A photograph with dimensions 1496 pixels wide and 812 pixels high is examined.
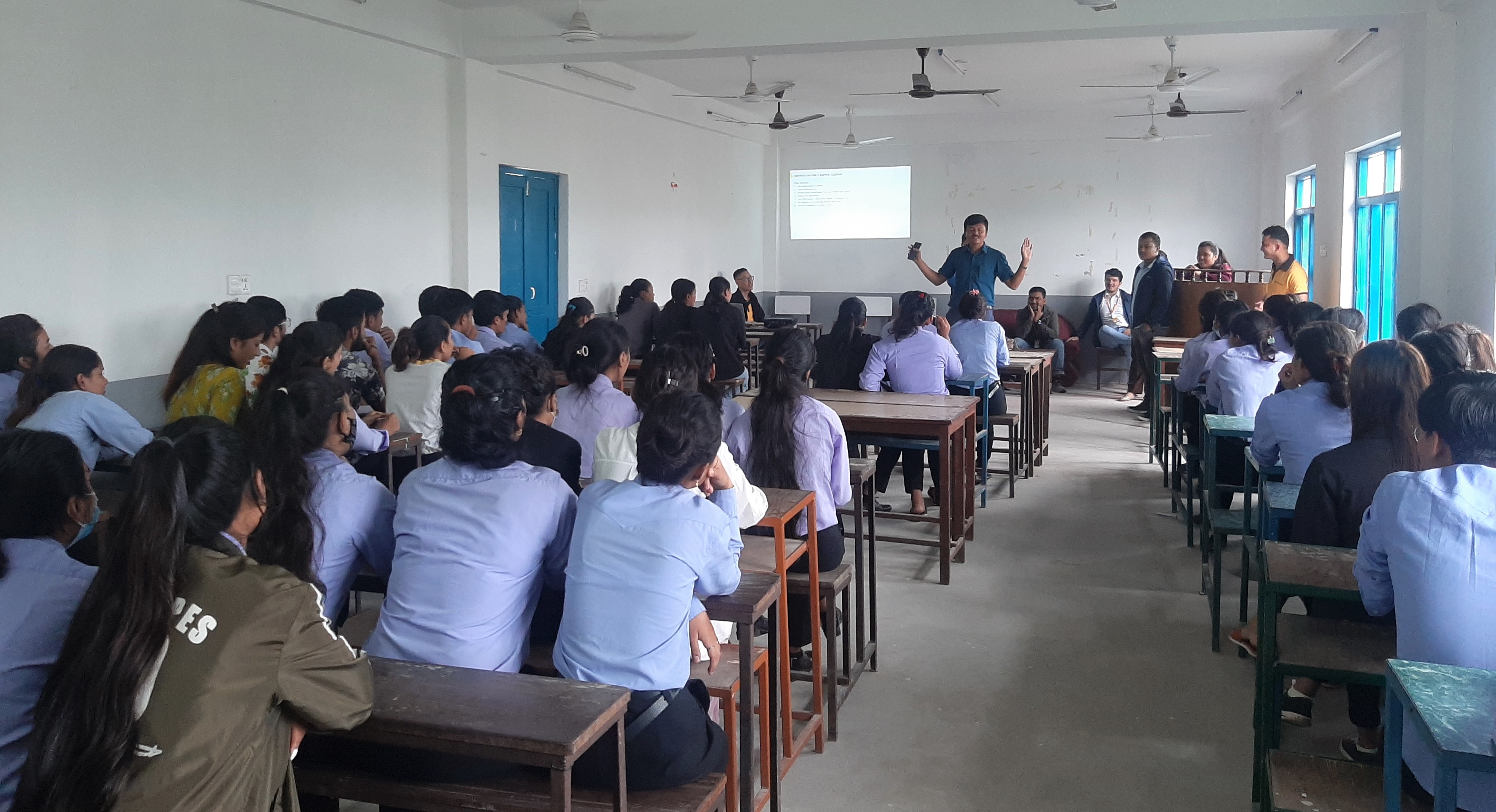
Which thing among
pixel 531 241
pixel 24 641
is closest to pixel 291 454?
pixel 24 641

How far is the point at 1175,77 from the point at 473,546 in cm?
745

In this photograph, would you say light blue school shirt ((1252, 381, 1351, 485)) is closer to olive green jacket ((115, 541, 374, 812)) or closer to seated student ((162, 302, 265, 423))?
olive green jacket ((115, 541, 374, 812))

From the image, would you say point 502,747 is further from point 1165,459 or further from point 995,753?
point 1165,459

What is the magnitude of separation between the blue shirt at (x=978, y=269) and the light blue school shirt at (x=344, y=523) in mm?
5797

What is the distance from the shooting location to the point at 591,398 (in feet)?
12.3

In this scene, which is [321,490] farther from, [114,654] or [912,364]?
[912,364]

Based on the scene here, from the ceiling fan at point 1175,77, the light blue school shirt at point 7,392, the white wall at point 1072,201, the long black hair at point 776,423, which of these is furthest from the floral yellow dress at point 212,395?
the white wall at point 1072,201

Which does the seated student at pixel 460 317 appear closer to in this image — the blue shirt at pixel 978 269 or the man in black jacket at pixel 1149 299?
the blue shirt at pixel 978 269

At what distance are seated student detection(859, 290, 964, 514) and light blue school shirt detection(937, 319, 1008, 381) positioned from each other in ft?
1.78

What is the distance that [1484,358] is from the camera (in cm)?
360

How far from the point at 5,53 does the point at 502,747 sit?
14.2 feet

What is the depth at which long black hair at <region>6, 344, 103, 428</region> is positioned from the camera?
11.7ft

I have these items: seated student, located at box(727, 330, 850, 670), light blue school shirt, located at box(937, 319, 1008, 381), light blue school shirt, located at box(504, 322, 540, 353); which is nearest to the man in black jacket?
light blue school shirt, located at box(937, 319, 1008, 381)

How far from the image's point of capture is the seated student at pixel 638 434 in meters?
2.66
